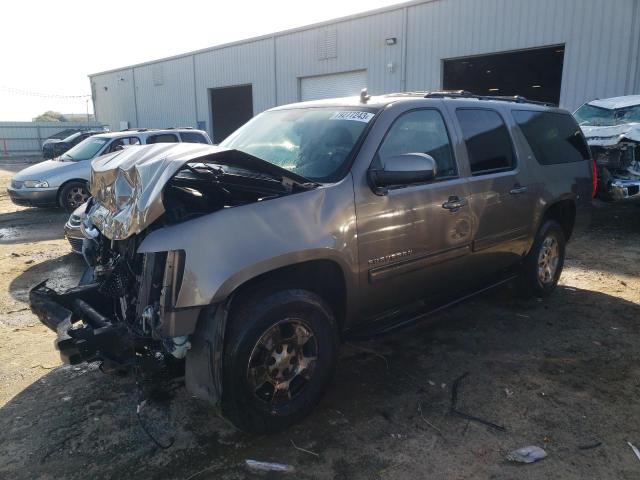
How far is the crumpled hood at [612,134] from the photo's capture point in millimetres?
8352

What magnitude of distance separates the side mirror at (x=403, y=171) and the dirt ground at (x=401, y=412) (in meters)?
1.46

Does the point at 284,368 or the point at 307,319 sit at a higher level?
the point at 307,319

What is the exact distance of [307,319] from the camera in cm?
296

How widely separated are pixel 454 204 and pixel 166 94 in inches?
1076

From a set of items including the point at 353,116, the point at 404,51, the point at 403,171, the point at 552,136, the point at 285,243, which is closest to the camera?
→ the point at 285,243

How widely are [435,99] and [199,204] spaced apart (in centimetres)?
209

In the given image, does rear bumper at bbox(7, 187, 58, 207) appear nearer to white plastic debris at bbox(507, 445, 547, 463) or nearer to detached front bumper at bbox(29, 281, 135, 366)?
detached front bumper at bbox(29, 281, 135, 366)

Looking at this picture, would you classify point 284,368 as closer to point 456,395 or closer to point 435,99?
point 456,395

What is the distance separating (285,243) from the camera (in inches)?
109

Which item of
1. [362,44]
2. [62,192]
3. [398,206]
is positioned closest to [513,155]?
[398,206]

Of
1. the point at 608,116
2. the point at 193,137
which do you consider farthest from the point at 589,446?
the point at 193,137

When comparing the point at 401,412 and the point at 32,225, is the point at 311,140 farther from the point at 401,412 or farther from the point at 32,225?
the point at 32,225

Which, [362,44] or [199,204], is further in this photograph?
[362,44]

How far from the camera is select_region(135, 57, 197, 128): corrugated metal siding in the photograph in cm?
2655
